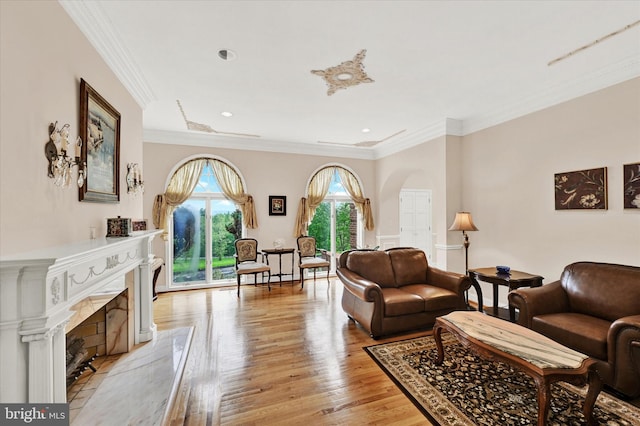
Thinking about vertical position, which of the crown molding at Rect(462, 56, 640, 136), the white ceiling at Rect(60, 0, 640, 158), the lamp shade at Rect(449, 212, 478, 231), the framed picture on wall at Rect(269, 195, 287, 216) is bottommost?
the lamp shade at Rect(449, 212, 478, 231)

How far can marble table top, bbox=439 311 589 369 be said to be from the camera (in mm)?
1814

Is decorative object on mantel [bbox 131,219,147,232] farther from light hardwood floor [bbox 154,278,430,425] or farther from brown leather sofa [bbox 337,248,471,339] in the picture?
brown leather sofa [bbox 337,248,471,339]

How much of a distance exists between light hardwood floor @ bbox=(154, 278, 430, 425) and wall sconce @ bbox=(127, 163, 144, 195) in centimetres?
184

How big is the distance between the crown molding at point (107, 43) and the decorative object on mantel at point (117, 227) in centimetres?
144

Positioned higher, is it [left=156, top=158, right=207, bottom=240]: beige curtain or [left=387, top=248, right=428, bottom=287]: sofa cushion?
[left=156, top=158, right=207, bottom=240]: beige curtain

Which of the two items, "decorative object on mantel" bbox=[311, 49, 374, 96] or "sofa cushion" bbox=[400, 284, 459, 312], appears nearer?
"decorative object on mantel" bbox=[311, 49, 374, 96]

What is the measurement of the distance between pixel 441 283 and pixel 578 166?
6.88 feet

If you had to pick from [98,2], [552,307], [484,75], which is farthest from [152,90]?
[552,307]

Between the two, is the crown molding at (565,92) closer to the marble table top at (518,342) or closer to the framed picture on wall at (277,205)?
the marble table top at (518,342)

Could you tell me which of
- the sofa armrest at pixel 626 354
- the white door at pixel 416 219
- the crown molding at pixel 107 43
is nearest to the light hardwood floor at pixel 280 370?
the sofa armrest at pixel 626 354

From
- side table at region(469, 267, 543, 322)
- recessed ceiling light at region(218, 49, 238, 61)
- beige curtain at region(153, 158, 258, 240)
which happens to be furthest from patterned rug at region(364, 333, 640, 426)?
beige curtain at region(153, 158, 258, 240)

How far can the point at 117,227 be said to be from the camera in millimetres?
2381

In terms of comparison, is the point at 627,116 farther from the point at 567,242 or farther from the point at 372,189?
the point at 372,189

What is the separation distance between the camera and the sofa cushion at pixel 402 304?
3.19 meters
